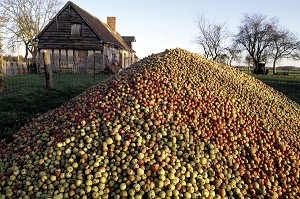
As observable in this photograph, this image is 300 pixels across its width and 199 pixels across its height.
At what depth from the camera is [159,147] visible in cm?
354

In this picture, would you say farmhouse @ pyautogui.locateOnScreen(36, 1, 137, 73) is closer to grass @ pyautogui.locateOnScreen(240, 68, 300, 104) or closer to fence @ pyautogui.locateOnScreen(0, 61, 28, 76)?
fence @ pyautogui.locateOnScreen(0, 61, 28, 76)

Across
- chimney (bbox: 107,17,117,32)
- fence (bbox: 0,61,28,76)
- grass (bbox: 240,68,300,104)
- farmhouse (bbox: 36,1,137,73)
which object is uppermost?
chimney (bbox: 107,17,117,32)

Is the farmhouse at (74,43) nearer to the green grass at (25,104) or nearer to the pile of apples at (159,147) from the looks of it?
the green grass at (25,104)

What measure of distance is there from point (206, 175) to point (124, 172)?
1030 mm

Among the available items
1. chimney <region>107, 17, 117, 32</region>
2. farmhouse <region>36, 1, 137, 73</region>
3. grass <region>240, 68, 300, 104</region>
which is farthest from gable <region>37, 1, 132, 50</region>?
grass <region>240, 68, 300, 104</region>

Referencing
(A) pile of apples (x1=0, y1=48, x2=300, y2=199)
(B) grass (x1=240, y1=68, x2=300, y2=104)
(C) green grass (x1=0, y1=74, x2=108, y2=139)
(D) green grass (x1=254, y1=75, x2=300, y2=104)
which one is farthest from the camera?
(B) grass (x1=240, y1=68, x2=300, y2=104)

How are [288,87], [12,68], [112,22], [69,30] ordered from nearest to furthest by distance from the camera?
[288,87], [12,68], [69,30], [112,22]

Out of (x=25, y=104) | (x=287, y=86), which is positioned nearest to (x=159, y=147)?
(x=25, y=104)

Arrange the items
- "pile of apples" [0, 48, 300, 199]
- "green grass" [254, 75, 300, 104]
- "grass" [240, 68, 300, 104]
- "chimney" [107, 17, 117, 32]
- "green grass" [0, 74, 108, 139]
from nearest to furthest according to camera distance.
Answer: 1. "pile of apples" [0, 48, 300, 199]
2. "green grass" [0, 74, 108, 139]
3. "green grass" [254, 75, 300, 104]
4. "grass" [240, 68, 300, 104]
5. "chimney" [107, 17, 117, 32]

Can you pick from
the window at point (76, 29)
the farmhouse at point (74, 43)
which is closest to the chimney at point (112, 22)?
the farmhouse at point (74, 43)

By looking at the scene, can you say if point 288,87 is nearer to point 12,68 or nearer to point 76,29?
point 76,29

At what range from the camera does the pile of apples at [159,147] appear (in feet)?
10.1

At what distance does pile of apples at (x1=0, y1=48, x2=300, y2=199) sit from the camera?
308 cm

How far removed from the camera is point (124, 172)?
10.3 feet
